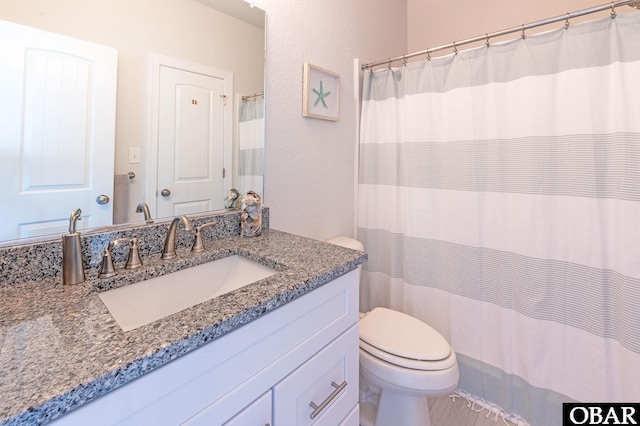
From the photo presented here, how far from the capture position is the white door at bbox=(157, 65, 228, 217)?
100 cm

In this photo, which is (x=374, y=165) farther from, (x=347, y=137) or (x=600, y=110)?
(x=600, y=110)

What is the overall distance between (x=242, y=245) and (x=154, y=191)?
34cm

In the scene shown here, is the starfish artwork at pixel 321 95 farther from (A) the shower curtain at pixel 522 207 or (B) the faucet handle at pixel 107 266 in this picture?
(B) the faucet handle at pixel 107 266

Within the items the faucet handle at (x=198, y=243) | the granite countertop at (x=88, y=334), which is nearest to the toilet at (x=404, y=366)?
the granite countertop at (x=88, y=334)

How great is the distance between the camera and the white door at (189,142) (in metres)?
1.00

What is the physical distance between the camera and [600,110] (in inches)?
45.5

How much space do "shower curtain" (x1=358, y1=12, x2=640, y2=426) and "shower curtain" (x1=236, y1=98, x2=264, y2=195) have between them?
76 centimetres

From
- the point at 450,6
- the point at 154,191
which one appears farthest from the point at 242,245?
the point at 450,6

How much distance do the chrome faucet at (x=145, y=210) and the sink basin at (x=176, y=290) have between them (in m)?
0.22

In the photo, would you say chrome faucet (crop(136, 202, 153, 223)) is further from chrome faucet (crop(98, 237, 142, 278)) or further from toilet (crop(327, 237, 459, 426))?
toilet (crop(327, 237, 459, 426))

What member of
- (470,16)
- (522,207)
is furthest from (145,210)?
(470,16)

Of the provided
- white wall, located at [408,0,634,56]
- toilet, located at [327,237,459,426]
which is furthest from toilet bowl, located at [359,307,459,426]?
white wall, located at [408,0,634,56]

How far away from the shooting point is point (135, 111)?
0.92 metres

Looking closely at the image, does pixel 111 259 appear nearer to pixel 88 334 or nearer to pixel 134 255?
pixel 134 255
